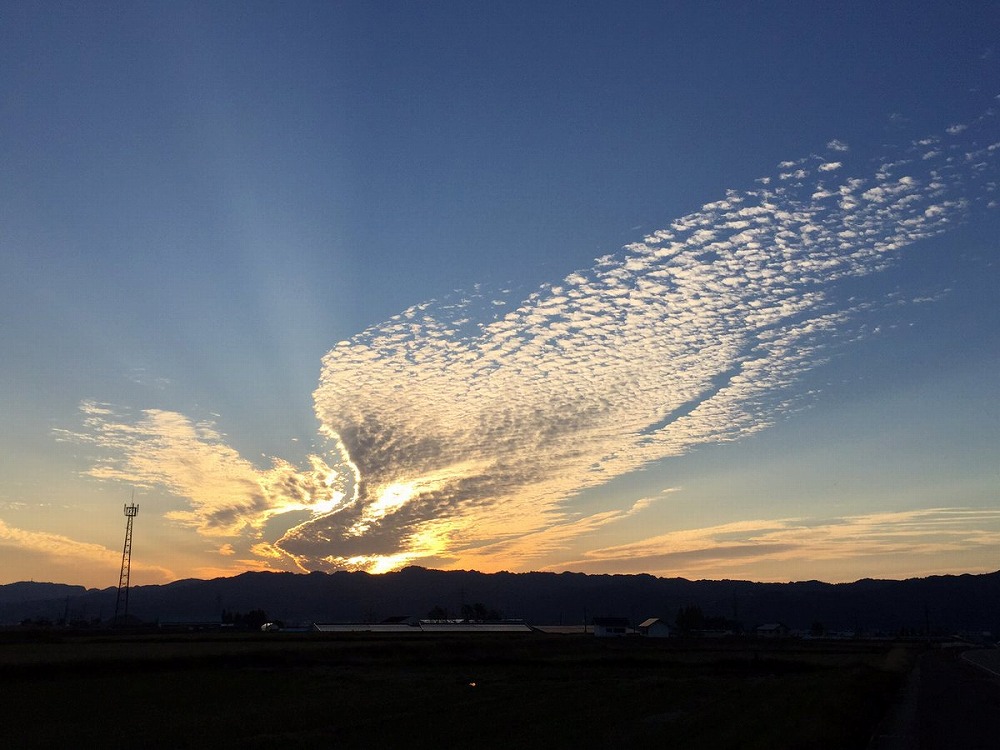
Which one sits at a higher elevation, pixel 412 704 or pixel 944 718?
pixel 412 704

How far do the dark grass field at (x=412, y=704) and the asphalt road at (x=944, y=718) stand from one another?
1.20 meters

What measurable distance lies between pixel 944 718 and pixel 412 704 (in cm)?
2752

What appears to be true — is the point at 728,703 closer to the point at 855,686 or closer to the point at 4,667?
the point at 855,686

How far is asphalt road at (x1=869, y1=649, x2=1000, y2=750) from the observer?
29.2 m

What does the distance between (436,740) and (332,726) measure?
6669mm

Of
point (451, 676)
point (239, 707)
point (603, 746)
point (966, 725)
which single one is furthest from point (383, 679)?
point (966, 725)

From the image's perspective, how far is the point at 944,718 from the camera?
3750 cm

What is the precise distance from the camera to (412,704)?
44.9m

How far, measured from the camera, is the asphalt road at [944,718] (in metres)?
29.2

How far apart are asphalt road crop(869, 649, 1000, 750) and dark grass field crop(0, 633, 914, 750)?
3.94ft

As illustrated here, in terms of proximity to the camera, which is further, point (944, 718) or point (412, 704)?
point (412, 704)

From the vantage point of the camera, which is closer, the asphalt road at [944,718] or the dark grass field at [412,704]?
the asphalt road at [944,718]

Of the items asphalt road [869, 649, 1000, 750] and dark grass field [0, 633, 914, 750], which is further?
dark grass field [0, 633, 914, 750]

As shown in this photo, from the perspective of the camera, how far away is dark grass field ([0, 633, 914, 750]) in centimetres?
3247
